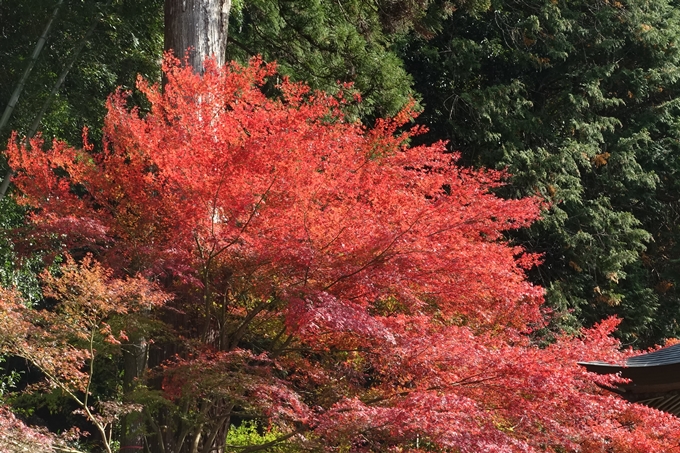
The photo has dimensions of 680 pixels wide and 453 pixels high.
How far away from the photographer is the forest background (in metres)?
10.5

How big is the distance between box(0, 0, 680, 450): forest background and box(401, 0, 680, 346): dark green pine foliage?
0.03m

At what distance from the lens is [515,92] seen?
1360cm

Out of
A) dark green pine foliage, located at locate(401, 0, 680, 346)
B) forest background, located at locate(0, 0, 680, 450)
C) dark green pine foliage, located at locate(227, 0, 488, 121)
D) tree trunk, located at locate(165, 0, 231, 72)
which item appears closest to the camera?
tree trunk, located at locate(165, 0, 231, 72)

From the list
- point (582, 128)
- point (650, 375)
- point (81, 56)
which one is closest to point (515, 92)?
point (582, 128)

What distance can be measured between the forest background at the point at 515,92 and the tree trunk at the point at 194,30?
2.38 metres

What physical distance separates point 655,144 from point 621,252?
3.06m

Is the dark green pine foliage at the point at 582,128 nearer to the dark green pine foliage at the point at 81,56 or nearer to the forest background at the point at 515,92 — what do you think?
A: the forest background at the point at 515,92

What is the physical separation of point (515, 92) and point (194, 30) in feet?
23.7

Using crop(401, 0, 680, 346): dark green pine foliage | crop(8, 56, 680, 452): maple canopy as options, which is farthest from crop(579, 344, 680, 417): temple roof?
crop(401, 0, 680, 346): dark green pine foliage

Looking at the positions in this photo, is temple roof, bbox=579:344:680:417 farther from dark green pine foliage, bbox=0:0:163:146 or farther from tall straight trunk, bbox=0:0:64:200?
tall straight trunk, bbox=0:0:64:200

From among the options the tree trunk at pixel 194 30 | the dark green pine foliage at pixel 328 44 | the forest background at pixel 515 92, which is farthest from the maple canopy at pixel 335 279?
the dark green pine foliage at pixel 328 44

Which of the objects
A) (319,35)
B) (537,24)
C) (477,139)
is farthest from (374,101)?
(537,24)

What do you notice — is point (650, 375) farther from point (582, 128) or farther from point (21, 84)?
point (582, 128)

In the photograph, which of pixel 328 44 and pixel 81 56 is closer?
pixel 81 56
